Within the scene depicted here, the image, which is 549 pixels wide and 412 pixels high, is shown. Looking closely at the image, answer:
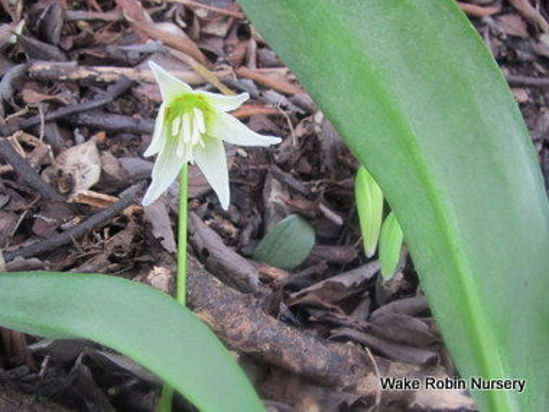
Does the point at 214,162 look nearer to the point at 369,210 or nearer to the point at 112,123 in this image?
the point at 369,210

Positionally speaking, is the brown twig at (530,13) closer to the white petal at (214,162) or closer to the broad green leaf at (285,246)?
the broad green leaf at (285,246)

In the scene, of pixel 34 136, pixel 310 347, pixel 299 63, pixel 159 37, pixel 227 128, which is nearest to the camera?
pixel 299 63

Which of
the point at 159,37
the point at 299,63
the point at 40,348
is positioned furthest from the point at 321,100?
the point at 159,37

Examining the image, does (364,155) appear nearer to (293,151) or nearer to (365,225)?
(365,225)

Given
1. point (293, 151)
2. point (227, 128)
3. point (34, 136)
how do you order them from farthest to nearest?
point (293, 151), point (34, 136), point (227, 128)

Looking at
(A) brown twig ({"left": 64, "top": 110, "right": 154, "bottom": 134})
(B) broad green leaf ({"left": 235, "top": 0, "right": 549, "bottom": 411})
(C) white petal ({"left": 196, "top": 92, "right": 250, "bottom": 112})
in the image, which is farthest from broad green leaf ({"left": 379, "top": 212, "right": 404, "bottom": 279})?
(A) brown twig ({"left": 64, "top": 110, "right": 154, "bottom": 134})

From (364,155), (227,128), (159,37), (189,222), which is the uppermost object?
(364,155)
